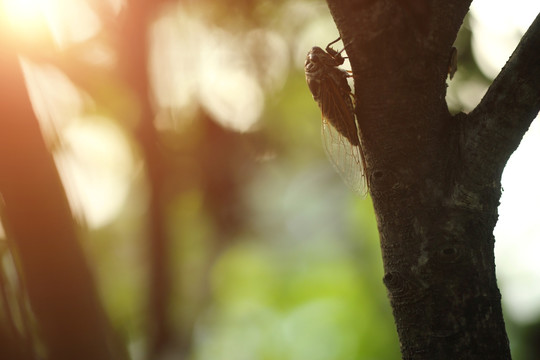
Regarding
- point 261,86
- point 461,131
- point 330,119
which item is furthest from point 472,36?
point 461,131

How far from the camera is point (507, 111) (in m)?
0.95

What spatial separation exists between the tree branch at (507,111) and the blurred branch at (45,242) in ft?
2.16

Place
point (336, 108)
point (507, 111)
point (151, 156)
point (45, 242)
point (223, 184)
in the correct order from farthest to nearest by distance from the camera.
→ point (223, 184) → point (151, 156) → point (336, 108) → point (507, 111) → point (45, 242)

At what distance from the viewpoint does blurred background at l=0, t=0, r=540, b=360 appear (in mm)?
1894

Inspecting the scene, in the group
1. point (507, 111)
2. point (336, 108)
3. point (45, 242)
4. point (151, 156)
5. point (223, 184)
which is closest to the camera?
point (45, 242)

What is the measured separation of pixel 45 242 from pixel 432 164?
632mm

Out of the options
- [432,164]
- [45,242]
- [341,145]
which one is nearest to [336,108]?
[341,145]

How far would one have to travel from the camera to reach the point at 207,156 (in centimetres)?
297

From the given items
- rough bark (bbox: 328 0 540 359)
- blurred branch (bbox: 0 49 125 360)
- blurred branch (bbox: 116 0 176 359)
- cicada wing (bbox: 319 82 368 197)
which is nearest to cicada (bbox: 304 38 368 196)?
cicada wing (bbox: 319 82 368 197)

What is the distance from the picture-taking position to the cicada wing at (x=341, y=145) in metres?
1.49

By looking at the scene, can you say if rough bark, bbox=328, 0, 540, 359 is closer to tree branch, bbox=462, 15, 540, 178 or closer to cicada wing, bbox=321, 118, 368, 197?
tree branch, bbox=462, 15, 540, 178

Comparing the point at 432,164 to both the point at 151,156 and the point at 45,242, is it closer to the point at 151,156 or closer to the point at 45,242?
the point at 45,242

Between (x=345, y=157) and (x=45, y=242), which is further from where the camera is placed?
(x=345, y=157)

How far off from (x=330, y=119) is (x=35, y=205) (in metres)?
1.09
